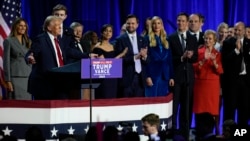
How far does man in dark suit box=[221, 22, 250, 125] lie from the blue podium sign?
9.13 ft

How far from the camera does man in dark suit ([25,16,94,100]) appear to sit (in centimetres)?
1016

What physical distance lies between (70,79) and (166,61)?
215 centimetres

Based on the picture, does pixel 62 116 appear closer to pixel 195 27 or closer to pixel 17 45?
pixel 17 45

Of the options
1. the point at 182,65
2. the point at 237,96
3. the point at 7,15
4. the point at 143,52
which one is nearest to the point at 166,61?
the point at 182,65

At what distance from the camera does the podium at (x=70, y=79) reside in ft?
31.9

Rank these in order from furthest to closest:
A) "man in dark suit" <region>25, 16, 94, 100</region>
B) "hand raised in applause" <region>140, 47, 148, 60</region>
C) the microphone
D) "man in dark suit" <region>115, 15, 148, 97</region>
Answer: "man in dark suit" <region>115, 15, 148, 97</region>, "hand raised in applause" <region>140, 47, 148, 60</region>, the microphone, "man in dark suit" <region>25, 16, 94, 100</region>

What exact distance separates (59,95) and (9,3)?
3.42m

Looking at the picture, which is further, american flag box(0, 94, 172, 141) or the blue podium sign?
american flag box(0, 94, 172, 141)

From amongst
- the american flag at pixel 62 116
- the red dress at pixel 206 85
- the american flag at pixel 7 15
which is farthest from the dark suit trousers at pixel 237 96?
the american flag at pixel 7 15

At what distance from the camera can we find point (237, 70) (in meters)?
12.2

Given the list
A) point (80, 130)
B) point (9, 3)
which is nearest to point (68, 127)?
point (80, 130)

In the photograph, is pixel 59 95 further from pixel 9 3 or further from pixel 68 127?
pixel 9 3

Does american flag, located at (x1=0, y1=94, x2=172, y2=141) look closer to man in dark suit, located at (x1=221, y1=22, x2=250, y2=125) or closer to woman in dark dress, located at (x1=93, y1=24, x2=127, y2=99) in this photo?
woman in dark dress, located at (x1=93, y1=24, x2=127, y2=99)

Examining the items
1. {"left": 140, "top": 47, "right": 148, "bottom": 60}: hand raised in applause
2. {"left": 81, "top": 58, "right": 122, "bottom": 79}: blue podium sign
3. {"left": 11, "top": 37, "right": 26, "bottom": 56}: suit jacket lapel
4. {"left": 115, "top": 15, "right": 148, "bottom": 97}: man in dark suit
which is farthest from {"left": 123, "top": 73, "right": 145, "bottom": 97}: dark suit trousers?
{"left": 81, "top": 58, "right": 122, "bottom": 79}: blue podium sign
